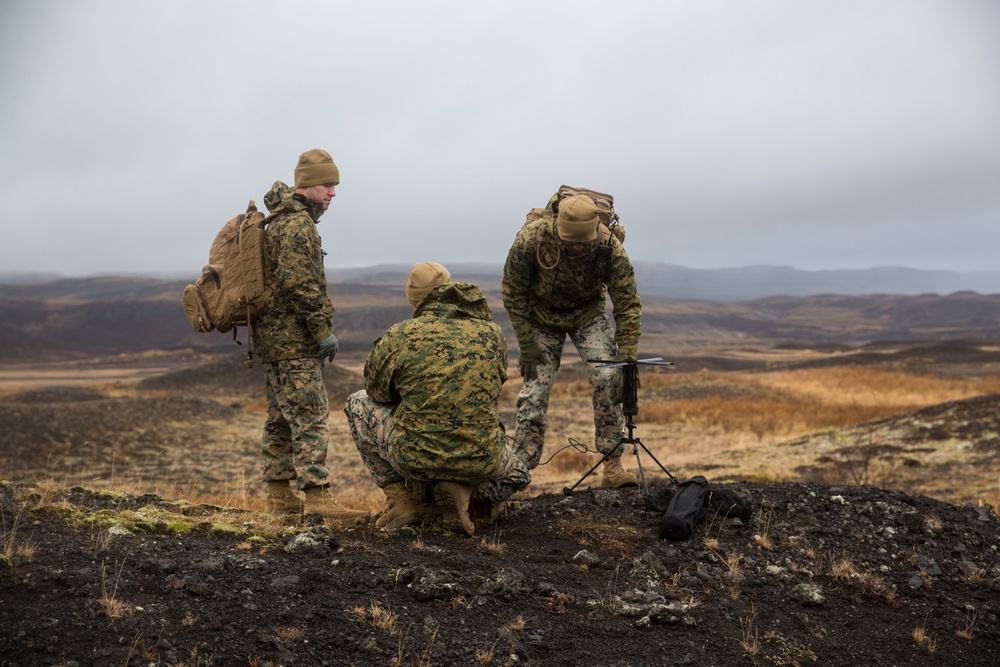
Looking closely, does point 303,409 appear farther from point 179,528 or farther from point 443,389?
point 443,389

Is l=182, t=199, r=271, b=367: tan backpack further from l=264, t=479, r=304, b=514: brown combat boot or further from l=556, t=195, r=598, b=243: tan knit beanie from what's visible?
l=556, t=195, r=598, b=243: tan knit beanie

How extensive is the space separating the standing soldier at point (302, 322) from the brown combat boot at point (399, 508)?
0.63 meters

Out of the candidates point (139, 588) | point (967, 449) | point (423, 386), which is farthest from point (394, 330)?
point (967, 449)

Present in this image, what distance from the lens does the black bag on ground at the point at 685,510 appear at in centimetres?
479

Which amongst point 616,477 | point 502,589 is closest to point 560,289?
point 616,477

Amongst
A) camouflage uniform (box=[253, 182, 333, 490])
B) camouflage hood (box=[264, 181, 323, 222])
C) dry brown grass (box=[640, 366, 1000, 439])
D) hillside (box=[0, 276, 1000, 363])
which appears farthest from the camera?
hillside (box=[0, 276, 1000, 363])

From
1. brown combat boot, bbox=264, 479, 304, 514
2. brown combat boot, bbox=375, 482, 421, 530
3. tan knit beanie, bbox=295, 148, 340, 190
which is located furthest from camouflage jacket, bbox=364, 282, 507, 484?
brown combat boot, bbox=264, 479, 304, 514

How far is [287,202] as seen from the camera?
18.1 ft

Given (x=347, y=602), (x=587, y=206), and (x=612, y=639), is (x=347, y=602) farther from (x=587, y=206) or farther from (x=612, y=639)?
(x=587, y=206)

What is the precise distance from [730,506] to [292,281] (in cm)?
351

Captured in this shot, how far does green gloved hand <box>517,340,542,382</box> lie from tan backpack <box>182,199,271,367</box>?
2.03 m

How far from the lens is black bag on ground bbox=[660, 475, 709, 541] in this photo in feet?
15.7

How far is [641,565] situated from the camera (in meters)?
4.38

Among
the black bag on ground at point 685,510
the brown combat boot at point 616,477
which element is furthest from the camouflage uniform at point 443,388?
the brown combat boot at point 616,477
